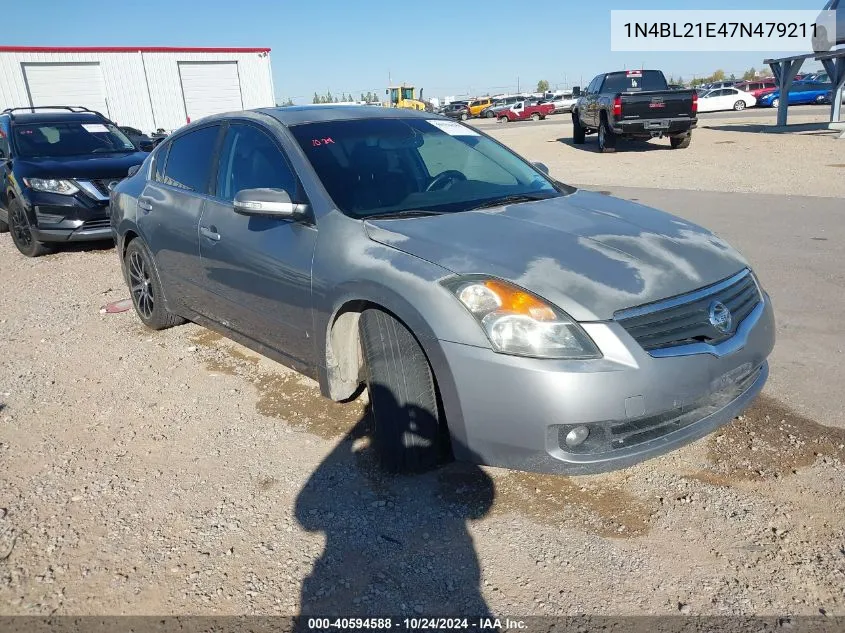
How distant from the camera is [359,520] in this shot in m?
2.81

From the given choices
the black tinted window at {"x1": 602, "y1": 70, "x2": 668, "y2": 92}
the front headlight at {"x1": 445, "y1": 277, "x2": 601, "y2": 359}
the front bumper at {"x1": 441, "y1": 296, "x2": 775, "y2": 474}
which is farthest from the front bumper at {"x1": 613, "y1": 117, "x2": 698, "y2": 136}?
the front headlight at {"x1": 445, "y1": 277, "x2": 601, "y2": 359}

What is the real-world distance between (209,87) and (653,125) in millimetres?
20384

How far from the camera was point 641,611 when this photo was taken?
226cm

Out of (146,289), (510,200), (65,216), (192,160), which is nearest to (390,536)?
(510,200)

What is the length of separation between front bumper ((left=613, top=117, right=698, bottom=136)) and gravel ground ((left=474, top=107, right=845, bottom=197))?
0.59 m

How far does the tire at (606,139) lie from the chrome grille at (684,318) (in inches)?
609

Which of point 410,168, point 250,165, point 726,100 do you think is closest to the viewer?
point 410,168

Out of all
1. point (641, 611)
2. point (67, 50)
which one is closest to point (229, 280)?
point (641, 611)

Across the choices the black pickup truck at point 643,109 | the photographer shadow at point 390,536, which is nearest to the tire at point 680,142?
the black pickup truck at point 643,109

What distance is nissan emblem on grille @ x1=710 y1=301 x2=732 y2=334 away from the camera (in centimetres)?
276

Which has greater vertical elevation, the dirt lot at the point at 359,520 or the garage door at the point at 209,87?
the garage door at the point at 209,87

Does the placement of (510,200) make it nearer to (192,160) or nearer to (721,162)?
(192,160)

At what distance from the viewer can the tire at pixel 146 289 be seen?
4945 mm

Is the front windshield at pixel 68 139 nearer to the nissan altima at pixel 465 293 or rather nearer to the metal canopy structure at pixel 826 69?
the nissan altima at pixel 465 293
